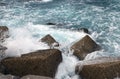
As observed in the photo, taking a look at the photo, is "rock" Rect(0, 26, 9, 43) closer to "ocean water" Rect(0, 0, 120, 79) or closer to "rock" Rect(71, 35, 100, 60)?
"ocean water" Rect(0, 0, 120, 79)

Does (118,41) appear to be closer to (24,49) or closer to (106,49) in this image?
(106,49)

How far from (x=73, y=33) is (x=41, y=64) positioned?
4.72 meters

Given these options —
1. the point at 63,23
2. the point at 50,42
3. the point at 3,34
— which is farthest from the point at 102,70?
the point at 63,23

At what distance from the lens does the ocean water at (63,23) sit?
13.5m

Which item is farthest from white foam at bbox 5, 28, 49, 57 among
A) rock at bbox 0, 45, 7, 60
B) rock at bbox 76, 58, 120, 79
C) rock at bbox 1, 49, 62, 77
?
rock at bbox 76, 58, 120, 79

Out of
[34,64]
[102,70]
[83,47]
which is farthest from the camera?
[83,47]

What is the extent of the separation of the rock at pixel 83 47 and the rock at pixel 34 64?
Result: 1281mm

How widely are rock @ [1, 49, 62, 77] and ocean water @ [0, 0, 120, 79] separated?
639mm

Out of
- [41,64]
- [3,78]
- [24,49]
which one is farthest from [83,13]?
[3,78]

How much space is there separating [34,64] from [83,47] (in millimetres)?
2492

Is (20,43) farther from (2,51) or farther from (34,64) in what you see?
(34,64)

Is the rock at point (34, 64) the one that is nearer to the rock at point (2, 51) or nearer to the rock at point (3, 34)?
the rock at point (2, 51)

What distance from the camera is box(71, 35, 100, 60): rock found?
1265cm

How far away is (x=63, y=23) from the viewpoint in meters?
17.0
